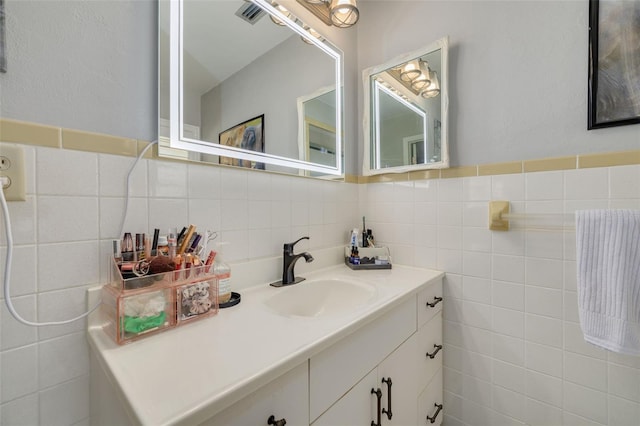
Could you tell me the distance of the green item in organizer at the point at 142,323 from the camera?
0.56 m

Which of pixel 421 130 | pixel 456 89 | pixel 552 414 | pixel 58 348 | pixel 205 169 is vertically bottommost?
pixel 552 414

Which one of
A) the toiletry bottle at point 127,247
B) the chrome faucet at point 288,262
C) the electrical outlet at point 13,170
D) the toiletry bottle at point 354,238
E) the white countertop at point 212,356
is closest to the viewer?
the white countertop at point 212,356

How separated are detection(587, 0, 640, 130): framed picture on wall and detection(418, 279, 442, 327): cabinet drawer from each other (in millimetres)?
795

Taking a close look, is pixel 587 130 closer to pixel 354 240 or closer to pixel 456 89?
pixel 456 89

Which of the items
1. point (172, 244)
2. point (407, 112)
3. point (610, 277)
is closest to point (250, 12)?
point (407, 112)

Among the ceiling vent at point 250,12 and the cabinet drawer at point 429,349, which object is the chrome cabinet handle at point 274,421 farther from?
the ceiling vent at point 250,12

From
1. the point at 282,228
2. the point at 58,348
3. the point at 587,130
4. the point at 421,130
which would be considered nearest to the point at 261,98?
the point at 282,228

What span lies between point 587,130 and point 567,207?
0.89 feet

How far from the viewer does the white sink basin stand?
38.5 inches

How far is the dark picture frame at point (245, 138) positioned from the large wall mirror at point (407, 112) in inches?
25.7

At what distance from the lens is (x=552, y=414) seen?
0.96 meters

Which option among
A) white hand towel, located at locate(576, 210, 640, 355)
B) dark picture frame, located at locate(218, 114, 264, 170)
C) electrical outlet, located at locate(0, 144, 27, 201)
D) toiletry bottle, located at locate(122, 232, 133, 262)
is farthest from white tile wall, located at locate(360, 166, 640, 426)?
electrical outlet, located at locate(0, 144, 27, 201)

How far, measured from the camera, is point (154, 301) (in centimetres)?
61

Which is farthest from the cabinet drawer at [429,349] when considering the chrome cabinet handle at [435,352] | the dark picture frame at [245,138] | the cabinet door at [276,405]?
the dark picture frame at [245,138]
